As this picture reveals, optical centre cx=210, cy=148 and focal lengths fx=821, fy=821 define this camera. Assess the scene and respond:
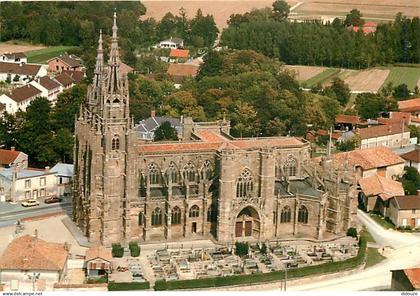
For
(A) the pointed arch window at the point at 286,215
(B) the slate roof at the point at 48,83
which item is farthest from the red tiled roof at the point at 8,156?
(B) the slate roof at the point at 48,83

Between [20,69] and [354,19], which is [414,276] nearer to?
[20,69]

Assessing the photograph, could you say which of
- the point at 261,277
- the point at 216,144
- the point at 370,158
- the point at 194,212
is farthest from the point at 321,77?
the point at 261,277

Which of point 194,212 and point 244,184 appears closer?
point 244,184

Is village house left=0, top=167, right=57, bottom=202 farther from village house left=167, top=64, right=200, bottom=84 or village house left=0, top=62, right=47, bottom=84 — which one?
village house left=0, top=62, right=47, bottom=84

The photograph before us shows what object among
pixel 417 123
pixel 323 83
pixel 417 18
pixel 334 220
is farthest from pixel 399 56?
pixel 334 220

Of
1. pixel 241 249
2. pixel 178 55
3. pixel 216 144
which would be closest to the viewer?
pixel 241 249

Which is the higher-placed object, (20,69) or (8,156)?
(20,69)

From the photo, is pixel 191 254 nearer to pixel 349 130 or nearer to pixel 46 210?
pixel 46 210

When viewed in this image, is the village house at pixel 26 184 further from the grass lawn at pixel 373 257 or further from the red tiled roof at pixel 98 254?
the grass lawn at pixel 373 257
